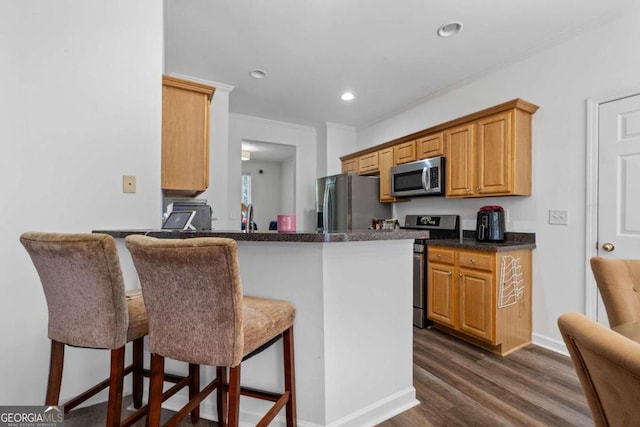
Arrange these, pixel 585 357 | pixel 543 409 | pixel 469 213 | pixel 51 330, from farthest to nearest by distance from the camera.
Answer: pixel 469 213 → pixel 543 409 → pixel 51 330 → pixel 585 357

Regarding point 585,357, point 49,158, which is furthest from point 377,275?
point 49,158

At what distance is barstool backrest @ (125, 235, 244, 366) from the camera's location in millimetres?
973

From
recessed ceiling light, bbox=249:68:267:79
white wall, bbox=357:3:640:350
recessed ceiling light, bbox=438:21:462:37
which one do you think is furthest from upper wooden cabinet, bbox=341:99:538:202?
recessed ceiling light, bbox=249:68:267:79

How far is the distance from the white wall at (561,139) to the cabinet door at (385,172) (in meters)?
1.36

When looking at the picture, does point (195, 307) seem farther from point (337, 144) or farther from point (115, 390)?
point (337, 144)

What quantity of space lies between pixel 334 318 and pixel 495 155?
2.23 meters

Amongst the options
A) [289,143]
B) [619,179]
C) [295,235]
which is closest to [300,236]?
[295,235]

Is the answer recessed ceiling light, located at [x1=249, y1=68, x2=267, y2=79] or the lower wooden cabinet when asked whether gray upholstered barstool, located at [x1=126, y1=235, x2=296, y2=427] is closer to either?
the lower wooden cabinet

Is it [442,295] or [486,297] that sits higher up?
[486,297]

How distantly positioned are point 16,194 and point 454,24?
3.20 metres

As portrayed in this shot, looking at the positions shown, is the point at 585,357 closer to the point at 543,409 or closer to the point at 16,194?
the point at 543,409

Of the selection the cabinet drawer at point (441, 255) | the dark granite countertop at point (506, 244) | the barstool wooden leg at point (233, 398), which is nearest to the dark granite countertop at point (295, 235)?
the barstool wooden leg at point (233, 398)

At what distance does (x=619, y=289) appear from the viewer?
3.53 ft

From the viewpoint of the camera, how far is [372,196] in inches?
167
